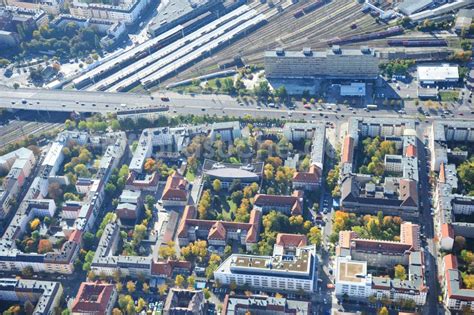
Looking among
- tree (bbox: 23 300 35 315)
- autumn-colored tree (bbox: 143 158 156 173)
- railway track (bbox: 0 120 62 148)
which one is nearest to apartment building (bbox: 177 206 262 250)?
autumn-colored tree (bbox: 143 158 156 173)

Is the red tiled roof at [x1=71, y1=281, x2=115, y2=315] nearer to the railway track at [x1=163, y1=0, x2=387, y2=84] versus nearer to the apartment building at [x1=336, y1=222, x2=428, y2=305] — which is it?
the apartment building at [x1=336, y1=222, x2=428, y2=305]

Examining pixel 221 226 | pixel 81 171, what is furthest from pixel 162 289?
pixel 81 171

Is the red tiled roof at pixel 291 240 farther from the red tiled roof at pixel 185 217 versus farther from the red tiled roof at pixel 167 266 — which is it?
the red tiled roof at pixel 185 217

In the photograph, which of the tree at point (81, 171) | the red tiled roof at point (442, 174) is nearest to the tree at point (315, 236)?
the red tiled roof at point (442, 174)

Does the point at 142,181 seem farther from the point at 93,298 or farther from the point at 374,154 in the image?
the point at 374,154

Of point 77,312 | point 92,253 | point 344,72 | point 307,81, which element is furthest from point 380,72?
point 77,312
